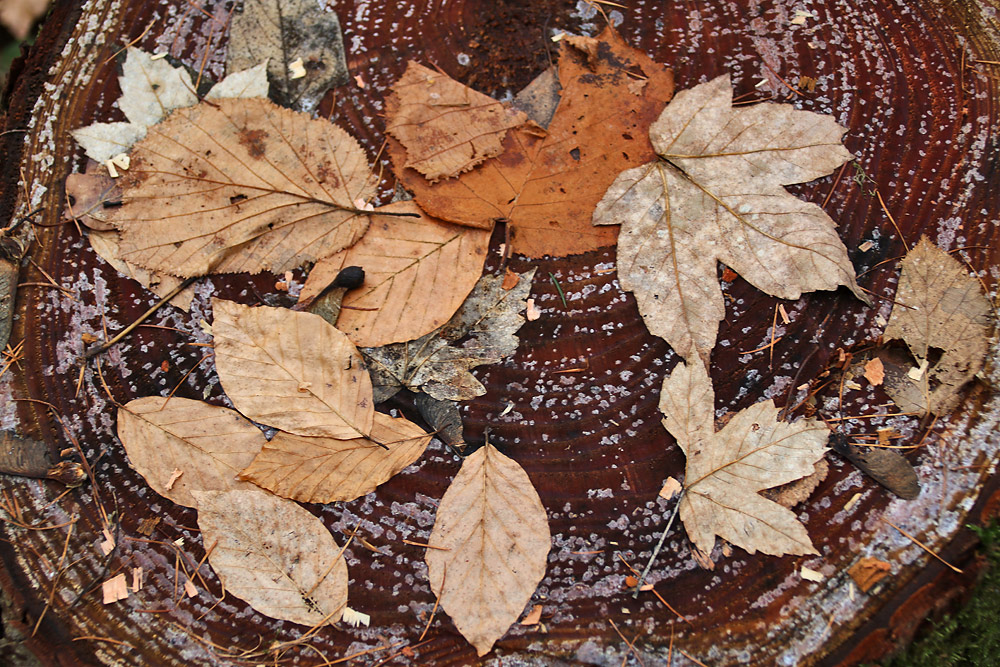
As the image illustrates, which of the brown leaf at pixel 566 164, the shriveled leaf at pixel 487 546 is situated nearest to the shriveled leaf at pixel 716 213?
the brown leaf at pixel 566 164

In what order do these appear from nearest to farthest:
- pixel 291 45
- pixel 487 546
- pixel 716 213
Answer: pixel 487 546, pixel 716 213, pixel 291 45

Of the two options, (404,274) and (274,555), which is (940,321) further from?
(274,555)

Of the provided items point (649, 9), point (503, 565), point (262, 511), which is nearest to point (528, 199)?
point (649, 9)

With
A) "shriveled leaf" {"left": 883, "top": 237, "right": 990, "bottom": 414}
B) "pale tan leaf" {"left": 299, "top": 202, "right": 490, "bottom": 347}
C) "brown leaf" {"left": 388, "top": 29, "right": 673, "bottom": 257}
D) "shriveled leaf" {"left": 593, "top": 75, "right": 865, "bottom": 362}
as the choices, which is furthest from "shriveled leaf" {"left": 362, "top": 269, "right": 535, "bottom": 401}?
"shriveled leaf" {"left": 883, "top": 237, "right": 990, "bottom": 414}

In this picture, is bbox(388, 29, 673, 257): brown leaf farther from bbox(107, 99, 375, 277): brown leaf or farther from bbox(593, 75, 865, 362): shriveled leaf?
bbox(107, 99, 375, 277): brown leaf

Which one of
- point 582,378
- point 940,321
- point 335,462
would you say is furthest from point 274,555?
point 940,321
